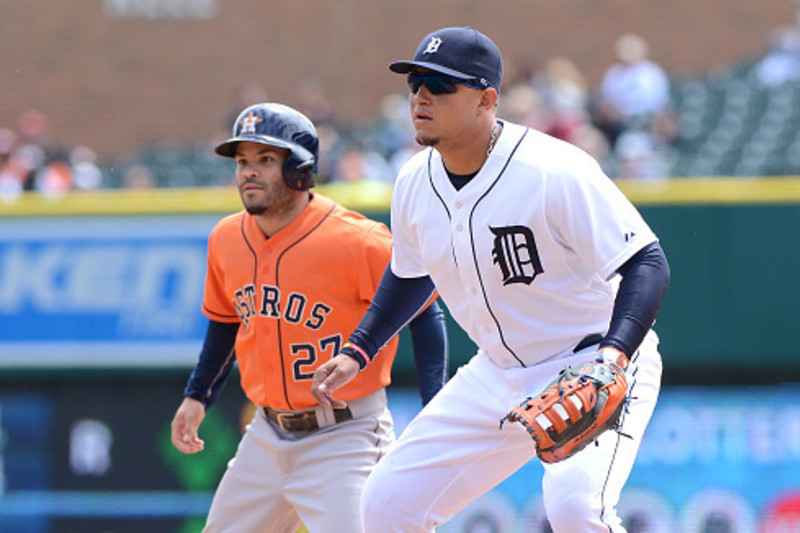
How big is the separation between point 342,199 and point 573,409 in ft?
12.6

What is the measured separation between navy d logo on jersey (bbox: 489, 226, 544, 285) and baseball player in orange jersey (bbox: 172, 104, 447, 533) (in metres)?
0.71

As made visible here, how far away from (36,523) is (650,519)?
329 cm

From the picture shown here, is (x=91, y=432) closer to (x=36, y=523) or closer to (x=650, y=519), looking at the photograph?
(x=36, y=523)

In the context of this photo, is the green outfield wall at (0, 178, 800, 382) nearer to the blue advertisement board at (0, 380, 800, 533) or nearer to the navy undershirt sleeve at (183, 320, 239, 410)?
the blue advertisement board at (0, 380, 800, 533)

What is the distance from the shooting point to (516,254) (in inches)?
146

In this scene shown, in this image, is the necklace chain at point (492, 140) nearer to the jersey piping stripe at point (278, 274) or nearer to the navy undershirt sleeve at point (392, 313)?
the navy undershirt sleeve at point (392, 313)

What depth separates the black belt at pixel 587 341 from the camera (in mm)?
3820

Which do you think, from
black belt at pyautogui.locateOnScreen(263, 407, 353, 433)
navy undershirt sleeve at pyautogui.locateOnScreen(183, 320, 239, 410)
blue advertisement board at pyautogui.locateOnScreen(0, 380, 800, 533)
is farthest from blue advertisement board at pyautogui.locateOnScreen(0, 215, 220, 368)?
black belt at pyautogui.locateOnScreen(263, 407, 353, 433)

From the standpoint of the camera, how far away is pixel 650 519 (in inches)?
259

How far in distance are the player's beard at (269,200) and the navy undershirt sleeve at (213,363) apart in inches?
20.3

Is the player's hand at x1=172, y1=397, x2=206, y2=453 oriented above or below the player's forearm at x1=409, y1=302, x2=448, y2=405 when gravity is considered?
below

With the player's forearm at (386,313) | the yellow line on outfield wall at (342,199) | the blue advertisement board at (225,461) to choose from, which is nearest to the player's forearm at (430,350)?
the player's forearm at (386,313)

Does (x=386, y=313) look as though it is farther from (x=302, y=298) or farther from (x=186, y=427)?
(x=186, y=427)

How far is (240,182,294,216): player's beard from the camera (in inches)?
172
